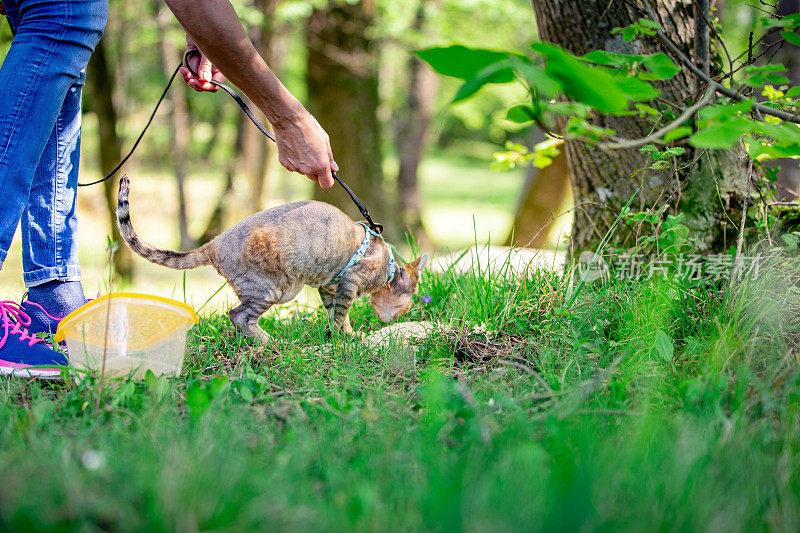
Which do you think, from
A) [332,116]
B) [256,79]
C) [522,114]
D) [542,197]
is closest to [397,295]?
[256,79]

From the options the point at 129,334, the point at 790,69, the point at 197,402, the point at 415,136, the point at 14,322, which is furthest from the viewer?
the point at 415,136

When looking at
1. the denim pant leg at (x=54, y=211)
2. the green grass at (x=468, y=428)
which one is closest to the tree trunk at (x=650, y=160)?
the green grass at (x=468, y=428)

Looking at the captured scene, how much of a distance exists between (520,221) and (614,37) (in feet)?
14.9

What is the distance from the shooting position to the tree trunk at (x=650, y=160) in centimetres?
330

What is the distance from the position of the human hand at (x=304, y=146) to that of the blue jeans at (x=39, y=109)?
90cm

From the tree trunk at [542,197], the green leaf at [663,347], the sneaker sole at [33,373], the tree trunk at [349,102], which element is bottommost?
the sneaker sole at [33,373]

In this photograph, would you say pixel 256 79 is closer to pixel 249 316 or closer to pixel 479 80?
pixel 249 316

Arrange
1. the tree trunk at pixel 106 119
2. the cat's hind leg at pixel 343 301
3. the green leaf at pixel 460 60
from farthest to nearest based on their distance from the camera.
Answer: the tree trunk at pixel 106 119
the cat's hind leg at pixel 343 301
the green leaf at pixel 460 60

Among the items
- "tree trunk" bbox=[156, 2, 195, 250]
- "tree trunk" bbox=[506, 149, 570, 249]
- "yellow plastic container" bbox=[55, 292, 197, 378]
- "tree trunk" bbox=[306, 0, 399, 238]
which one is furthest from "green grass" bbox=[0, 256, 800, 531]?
"tree trunk" bbox=[156, 2, 195, 250]

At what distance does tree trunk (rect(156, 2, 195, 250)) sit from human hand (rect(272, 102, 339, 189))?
24.0 ft

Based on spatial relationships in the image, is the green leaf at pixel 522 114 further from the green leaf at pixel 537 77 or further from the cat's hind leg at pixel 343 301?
the cat's hind leg at pixel 343 301

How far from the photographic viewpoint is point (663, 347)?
2.48 meters

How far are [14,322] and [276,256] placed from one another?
1195mm

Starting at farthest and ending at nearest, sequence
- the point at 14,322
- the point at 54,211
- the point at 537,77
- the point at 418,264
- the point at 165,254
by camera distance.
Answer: the point at 418,264 → the point at 165,254 → the point at 54,211 → the point at 14,322 → the point at 537,77
